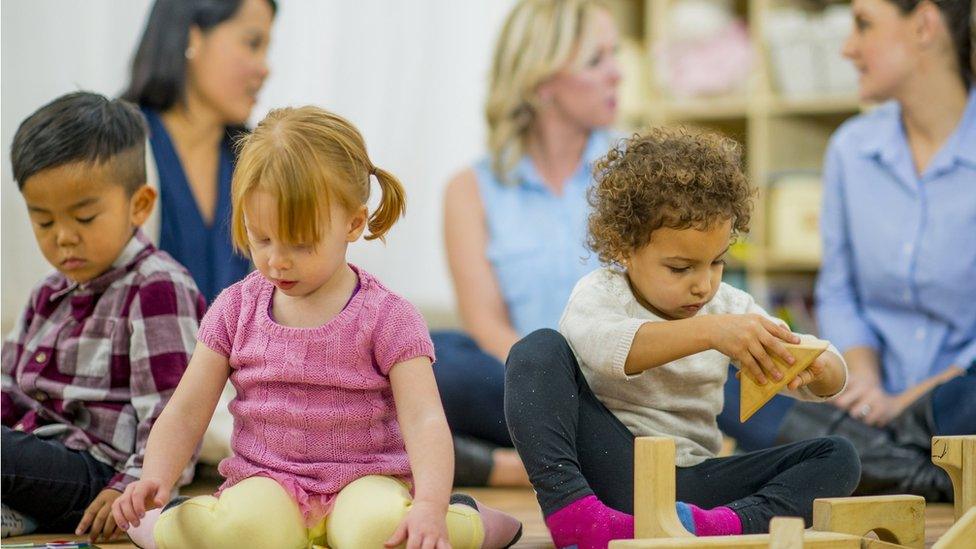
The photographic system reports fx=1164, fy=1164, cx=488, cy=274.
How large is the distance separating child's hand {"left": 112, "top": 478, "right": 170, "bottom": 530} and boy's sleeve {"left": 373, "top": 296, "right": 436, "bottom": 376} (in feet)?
0.74

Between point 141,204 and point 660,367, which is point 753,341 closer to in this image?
point 660,367

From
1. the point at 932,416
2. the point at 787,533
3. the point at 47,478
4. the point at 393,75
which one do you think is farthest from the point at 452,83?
the point at 787,533

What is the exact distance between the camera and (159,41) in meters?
1.84

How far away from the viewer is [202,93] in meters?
1.87

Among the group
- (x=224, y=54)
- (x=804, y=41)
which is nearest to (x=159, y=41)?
(x=224, y=54)

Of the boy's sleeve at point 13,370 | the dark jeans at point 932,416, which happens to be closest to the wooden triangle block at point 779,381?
the dark jeans at point 932,416

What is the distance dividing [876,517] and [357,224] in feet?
1.81

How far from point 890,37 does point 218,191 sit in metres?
1.14

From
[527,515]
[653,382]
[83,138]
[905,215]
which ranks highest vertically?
[83,138]

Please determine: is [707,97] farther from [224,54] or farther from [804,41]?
[224,54]

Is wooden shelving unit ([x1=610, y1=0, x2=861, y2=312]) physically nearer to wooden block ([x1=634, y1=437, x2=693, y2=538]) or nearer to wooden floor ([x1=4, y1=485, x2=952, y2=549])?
wooden floor ([x1=4, y1=485, x2=952, y2=549])

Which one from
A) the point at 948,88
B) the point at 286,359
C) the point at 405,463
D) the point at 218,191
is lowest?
the point at 405,463

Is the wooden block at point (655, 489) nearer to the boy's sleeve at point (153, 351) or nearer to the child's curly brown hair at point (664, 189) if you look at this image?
the child's curly brown hair at point (664, 189)

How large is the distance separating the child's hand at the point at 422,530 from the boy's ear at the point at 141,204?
558 mm
